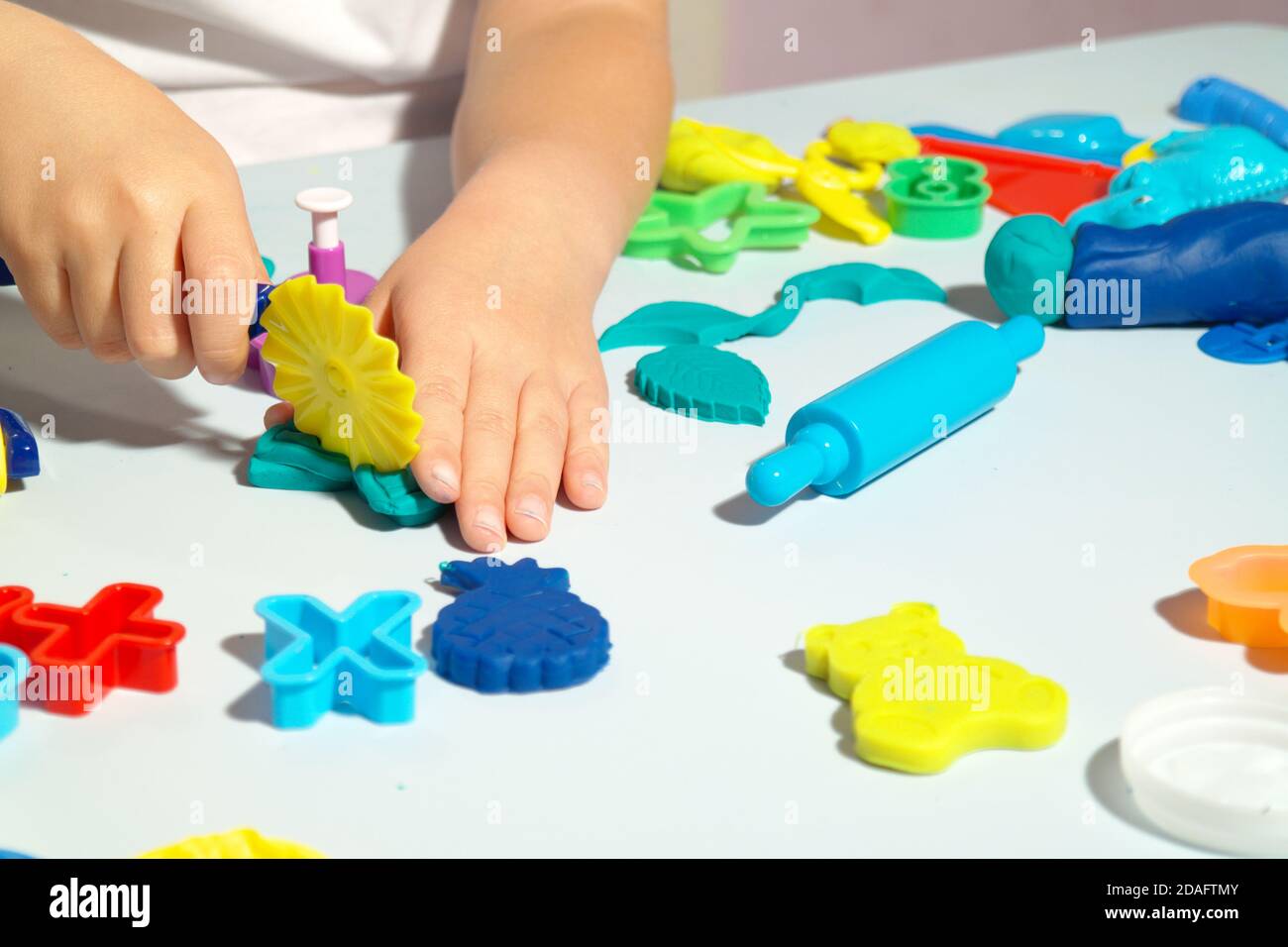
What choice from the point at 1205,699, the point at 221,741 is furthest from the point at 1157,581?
the point at 221,741

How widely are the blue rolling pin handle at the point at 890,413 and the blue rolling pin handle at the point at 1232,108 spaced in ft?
1.32

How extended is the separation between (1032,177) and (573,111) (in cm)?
30

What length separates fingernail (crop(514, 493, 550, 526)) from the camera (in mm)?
590

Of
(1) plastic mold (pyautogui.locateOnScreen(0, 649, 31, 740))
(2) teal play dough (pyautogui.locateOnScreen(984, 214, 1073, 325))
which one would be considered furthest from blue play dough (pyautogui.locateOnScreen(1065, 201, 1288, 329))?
(1) plastic mold (pyautogui.locateOnScreen(0, 649, 31, 740))

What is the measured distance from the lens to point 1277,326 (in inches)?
30.5

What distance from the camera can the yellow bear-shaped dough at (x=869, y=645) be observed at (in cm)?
49

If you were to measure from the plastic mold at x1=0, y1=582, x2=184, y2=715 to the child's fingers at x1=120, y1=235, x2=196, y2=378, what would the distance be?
143 millimetres

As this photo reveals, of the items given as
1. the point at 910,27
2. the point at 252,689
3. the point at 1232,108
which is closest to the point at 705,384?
the point at 252,689

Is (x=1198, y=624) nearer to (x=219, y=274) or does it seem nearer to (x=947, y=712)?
(x=947, y=712)

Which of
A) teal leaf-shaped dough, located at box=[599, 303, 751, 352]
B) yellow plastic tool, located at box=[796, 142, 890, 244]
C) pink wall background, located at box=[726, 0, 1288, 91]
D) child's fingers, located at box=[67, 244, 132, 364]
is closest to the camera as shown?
child's fingers, located at box=[67, 244, 132, 364]

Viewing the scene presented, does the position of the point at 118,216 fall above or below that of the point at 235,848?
above

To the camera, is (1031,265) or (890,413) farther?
(1031,265)

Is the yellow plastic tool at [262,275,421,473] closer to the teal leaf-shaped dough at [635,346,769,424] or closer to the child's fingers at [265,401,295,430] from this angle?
the child's fingers at [265,401,295,430]

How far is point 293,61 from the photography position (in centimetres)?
98
